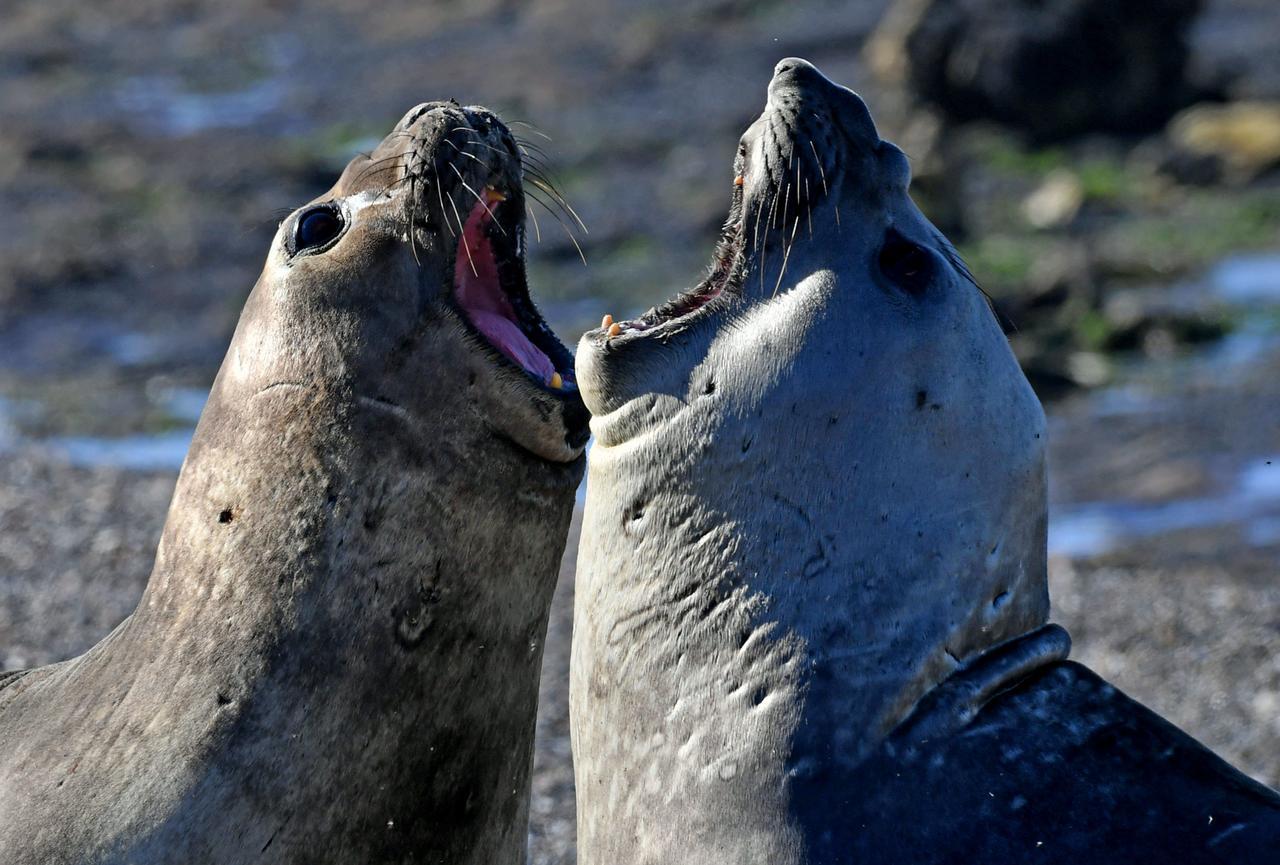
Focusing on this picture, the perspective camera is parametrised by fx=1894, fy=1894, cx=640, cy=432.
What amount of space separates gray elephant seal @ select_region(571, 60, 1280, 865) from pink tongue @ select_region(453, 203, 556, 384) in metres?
0.37

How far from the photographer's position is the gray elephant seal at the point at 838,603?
11.5ft

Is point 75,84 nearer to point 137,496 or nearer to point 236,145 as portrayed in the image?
point 236,145

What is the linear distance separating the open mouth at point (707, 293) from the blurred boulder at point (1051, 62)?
56.7 feet

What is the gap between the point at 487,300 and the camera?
445 centimetres

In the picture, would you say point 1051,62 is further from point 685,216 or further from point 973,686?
point 973,686

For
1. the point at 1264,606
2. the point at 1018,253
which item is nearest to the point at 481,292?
the point at 1264,606

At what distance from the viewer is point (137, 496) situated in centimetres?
1075

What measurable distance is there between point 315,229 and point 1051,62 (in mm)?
17526

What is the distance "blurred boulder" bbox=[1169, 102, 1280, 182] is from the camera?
19406mm

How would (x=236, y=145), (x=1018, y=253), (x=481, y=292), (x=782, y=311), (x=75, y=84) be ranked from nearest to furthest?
(x=782, y=311) → (x=481, y=292) → (x=1018, y=253) → (x=236, y=145) → (x=75, y=84)

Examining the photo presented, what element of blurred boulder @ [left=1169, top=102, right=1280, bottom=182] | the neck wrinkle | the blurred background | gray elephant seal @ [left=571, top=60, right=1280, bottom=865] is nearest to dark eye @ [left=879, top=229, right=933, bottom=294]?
gray elephant seal @ [left=571, top=60, right=1280, bottom=865]

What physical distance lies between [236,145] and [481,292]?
17.9m

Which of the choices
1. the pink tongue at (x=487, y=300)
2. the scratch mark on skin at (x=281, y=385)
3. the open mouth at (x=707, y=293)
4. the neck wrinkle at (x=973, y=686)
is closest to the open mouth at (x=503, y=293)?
the pink tongue at (x=487, y=300)

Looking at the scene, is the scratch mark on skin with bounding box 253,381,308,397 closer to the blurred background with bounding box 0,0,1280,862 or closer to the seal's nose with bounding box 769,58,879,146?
the seal's nose with bounding box 769,58,879,146
